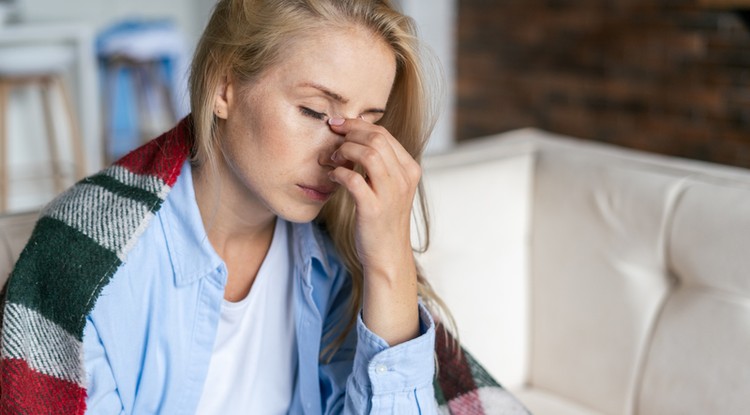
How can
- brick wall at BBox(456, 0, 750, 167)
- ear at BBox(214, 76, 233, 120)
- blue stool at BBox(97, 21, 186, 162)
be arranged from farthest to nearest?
blue stool at BBox(97, 21, 186, 162) → brick wall at BBox(456, 0, 750, 167) → ear at BBox(214, 76, 233, 120)

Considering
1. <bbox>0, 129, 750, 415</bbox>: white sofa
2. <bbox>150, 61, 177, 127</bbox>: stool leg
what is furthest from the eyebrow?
<bbox>150, 61, 177, 127</bbox>: stool leg

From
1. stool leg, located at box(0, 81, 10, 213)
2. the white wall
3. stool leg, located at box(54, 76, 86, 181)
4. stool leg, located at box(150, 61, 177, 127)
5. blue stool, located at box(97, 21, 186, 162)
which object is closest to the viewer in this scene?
stool leg, located at box(0, 81, 10, 213)

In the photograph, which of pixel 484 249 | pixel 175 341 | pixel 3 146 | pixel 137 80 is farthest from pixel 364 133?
pixel 137 80

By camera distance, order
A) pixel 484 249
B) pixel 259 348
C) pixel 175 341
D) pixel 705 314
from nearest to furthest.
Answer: pixel 175 341, pixel 259 348, pixel 705 314, pixel 484 249

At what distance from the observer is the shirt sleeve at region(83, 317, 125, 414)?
1.18 metres

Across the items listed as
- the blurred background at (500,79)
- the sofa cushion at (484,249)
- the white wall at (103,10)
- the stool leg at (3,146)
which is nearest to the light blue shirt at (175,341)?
the sofa cushion at (484,249)

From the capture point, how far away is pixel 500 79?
4.54 meters

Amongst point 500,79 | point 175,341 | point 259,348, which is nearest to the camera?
point 175,341

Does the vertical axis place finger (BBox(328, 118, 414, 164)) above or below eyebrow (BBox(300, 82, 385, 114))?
below

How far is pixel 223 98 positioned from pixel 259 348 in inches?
15.7

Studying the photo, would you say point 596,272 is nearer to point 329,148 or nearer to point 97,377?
point 329,148

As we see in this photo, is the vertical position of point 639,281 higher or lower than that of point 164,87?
higher

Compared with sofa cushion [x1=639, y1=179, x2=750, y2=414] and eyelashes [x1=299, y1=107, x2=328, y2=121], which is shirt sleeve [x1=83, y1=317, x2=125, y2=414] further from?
sofa cushion [x1=639, y1=179, x2=750, y2=414]

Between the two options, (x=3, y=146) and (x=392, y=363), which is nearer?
(x=392, y=363)
